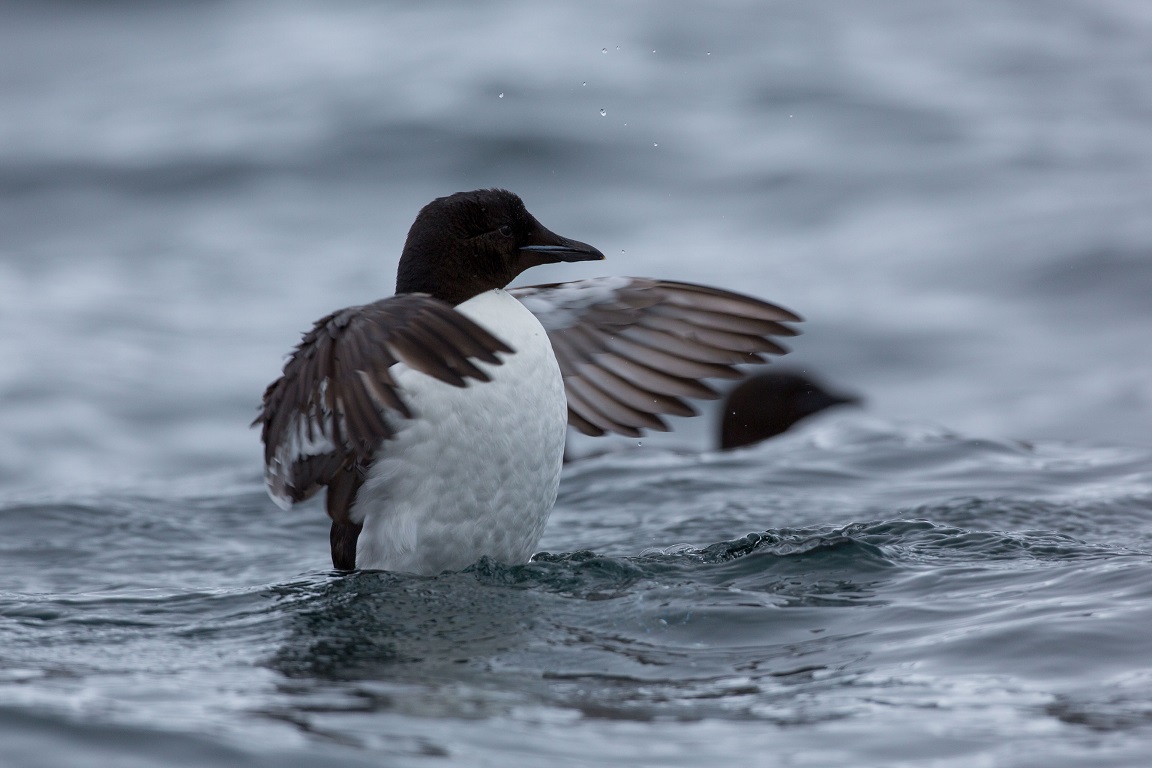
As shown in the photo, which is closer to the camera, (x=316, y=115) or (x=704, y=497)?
(x=704, y=497)

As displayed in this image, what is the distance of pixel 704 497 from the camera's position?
20.1 feet

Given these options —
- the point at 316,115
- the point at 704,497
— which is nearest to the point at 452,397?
the point at 704,497

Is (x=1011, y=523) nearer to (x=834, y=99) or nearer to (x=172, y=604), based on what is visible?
(x=172, y=604)

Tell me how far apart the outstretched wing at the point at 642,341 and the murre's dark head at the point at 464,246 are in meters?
0.66

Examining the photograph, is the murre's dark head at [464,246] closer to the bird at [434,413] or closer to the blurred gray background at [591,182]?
the bird at [434,413]

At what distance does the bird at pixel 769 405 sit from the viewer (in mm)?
8211

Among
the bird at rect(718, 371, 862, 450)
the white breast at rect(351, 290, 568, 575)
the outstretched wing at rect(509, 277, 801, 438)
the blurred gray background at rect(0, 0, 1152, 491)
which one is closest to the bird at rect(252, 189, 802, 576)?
the white breast at rect(351, 290, 568, 575)

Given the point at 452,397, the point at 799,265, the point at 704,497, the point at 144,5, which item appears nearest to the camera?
the point at 452,397

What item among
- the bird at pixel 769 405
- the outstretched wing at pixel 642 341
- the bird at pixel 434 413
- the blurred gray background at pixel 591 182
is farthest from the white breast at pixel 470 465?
the bird at pixel 769 405

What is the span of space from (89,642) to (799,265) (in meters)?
8.23

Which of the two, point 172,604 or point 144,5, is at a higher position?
point 144,5

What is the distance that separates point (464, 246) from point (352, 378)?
2.76ft

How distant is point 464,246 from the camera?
444cm

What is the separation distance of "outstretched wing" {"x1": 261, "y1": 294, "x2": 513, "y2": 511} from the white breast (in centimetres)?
10
